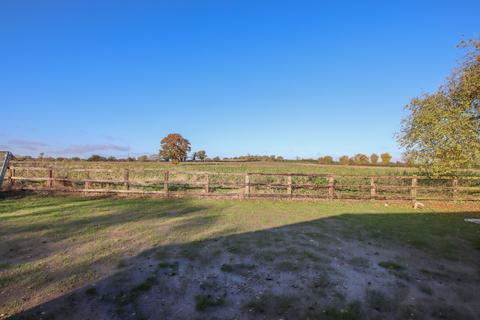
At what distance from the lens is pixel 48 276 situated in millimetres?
4527

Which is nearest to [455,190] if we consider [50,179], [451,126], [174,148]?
[451,126]

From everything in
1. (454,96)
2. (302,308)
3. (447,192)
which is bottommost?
(302,308)

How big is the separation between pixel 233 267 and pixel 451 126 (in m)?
12.4

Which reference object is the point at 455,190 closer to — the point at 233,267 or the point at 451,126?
the point at 451,126

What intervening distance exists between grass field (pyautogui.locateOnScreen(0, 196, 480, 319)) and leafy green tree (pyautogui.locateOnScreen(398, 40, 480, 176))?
4.32 m

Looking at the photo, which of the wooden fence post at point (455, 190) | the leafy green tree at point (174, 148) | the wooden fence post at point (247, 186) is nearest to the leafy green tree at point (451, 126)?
the wooden fence post at point (455, 190)

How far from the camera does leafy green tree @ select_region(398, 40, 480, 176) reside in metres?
11.8

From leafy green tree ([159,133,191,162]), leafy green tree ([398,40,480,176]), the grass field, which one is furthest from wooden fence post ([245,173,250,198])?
leafy green tree ([159,133,191,162])

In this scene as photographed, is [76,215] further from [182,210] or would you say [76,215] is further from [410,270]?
[410,270]

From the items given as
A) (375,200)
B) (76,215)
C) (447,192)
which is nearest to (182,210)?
(76,215)

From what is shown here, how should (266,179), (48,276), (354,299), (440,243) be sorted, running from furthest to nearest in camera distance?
1. (266,179)
2. (440,243)
3. (48,276)
4. (354,299)

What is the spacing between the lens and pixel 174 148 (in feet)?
265

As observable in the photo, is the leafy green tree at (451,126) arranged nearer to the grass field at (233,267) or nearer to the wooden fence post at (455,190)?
the wooden fence post at (455,190)

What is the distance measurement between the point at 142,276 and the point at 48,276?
5.07 ft
